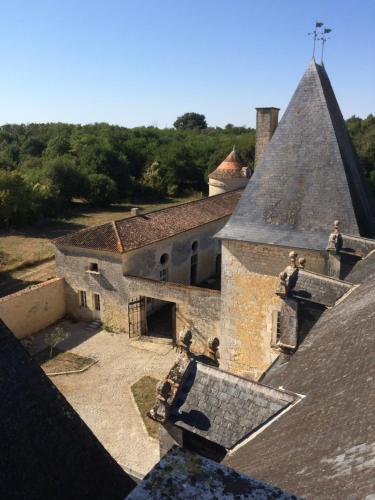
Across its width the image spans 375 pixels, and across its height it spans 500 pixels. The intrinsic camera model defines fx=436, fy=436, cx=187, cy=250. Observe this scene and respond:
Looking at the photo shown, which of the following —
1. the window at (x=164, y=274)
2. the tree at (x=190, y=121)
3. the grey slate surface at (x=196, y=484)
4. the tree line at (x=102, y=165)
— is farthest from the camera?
the tree at (x=190, y=121)

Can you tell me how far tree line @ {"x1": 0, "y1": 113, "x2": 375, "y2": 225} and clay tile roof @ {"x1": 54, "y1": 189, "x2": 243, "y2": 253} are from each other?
69.3ft

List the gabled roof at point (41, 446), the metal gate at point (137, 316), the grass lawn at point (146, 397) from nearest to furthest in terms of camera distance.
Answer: the gabled roof at point (41, 446)
the grass lawn at point (146, 397)
the metal gate at point (137, 316)

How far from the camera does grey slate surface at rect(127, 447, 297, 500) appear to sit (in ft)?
6.75

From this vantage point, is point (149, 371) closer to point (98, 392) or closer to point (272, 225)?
point (98, 392)

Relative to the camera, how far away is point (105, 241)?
20.9m

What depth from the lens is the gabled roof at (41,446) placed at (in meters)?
2.82

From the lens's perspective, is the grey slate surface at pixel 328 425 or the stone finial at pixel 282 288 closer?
the grey slate surface at pixel 328 425

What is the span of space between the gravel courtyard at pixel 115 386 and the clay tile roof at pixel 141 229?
4.11 m

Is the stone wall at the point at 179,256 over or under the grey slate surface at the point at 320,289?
under

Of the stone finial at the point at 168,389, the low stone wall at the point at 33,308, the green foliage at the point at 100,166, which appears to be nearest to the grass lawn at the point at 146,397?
the low stone wall at the point at 33,308

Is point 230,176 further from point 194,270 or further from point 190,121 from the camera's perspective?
point 190,121

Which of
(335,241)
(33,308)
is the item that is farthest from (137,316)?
(335,241)

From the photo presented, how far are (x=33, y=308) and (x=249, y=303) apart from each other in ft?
37.0

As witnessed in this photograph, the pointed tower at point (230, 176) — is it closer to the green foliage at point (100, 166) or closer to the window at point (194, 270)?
the window at point (194, 270)
